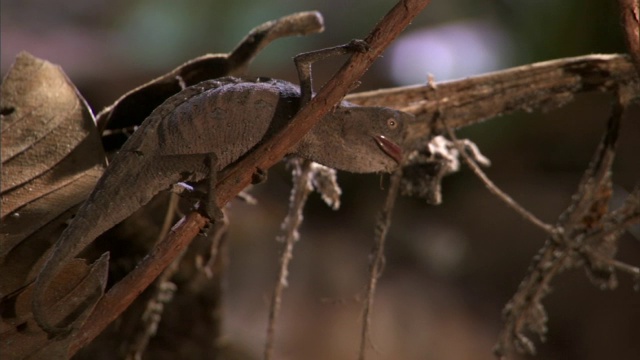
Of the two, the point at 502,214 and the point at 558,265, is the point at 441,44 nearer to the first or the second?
the point at 502,214

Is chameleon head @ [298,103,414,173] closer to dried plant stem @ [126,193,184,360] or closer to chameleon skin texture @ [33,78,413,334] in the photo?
chameleon skin texture @ [33,78,413,334]

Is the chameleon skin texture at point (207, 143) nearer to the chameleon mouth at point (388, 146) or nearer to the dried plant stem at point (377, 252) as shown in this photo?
the chameleon mouth at point (388, 146)

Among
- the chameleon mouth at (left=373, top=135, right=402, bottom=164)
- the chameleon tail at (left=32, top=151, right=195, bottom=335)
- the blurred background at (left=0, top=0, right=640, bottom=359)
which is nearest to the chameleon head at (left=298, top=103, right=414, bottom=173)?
the chameleon mouth at (left=373, top=135, right=402, bottom=164)

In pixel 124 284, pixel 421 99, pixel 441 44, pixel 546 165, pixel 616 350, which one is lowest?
pixel 616 350

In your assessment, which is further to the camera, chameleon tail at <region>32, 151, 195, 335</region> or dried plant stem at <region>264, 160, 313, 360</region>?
dried plant stem at <region>264, 160, 313, 360</region>

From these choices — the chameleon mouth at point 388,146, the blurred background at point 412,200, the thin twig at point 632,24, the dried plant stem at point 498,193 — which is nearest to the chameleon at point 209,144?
the chameleon mouth at point 388,146

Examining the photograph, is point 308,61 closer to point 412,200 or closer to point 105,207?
point 105,207

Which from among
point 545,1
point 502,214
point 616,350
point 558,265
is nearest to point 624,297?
point 616,350
